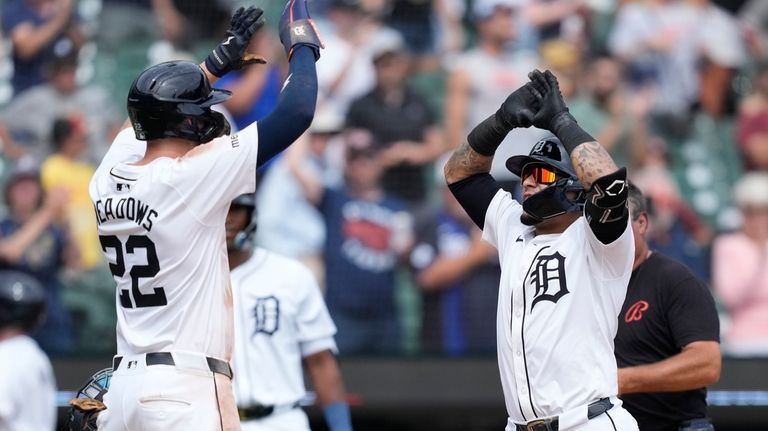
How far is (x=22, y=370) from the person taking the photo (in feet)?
17.8

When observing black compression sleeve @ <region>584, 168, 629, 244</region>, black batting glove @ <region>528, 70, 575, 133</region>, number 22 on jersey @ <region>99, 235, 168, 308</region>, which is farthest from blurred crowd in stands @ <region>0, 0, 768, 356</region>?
black compression sleeve @ <region>584, 168, 629, 244</region>

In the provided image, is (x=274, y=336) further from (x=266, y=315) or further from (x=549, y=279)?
(x=549, y=279)

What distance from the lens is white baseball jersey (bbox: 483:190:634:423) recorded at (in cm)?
375

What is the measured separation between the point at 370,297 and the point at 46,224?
2315mm

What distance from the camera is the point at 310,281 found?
5.51 m

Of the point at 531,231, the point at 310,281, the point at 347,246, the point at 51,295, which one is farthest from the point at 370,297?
the point at 531,231

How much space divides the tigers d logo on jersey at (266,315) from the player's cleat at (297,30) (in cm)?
175

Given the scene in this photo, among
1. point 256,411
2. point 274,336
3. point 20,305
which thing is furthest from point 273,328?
point 20,305

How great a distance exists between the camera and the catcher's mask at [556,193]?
12.8 feet

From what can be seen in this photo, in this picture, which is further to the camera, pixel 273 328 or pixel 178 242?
pixel 273 328

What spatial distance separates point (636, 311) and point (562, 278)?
3.12 feet

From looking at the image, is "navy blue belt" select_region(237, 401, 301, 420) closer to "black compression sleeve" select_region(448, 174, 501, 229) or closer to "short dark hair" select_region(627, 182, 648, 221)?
"black compression sleeve" select_region(448, 174, 501, 229)

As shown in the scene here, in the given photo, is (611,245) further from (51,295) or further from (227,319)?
(51,295)

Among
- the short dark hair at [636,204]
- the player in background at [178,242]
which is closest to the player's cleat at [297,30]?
the player in background at [178,242]
